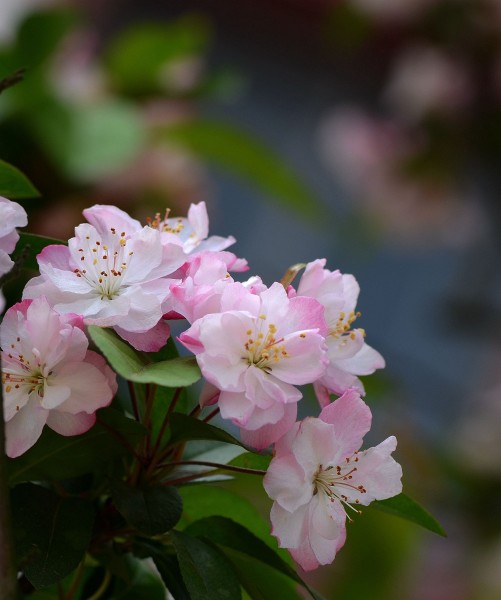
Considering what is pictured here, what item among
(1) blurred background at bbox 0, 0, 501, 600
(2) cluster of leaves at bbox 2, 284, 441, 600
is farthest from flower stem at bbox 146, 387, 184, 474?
(1) blurred background at bbox 0, 0, 501, 600

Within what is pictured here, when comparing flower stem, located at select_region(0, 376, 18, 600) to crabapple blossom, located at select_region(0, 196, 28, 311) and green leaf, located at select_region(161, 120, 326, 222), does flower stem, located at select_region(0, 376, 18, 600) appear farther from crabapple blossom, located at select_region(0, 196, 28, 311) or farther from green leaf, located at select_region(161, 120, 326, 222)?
green leaf, located at select_region(161, 120, 326, 222)

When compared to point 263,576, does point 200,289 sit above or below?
above

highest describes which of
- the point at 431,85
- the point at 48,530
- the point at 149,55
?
the point at 48,530

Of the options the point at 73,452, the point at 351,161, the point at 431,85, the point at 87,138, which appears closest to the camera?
the point at 73,452

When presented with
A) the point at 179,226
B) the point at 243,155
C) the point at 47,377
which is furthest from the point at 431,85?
the point at 47,377

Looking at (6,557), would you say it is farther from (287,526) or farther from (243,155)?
(243,155)

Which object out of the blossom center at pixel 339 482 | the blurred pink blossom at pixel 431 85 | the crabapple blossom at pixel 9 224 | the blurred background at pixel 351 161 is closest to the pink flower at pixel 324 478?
the blossom center at pixel 339 482
